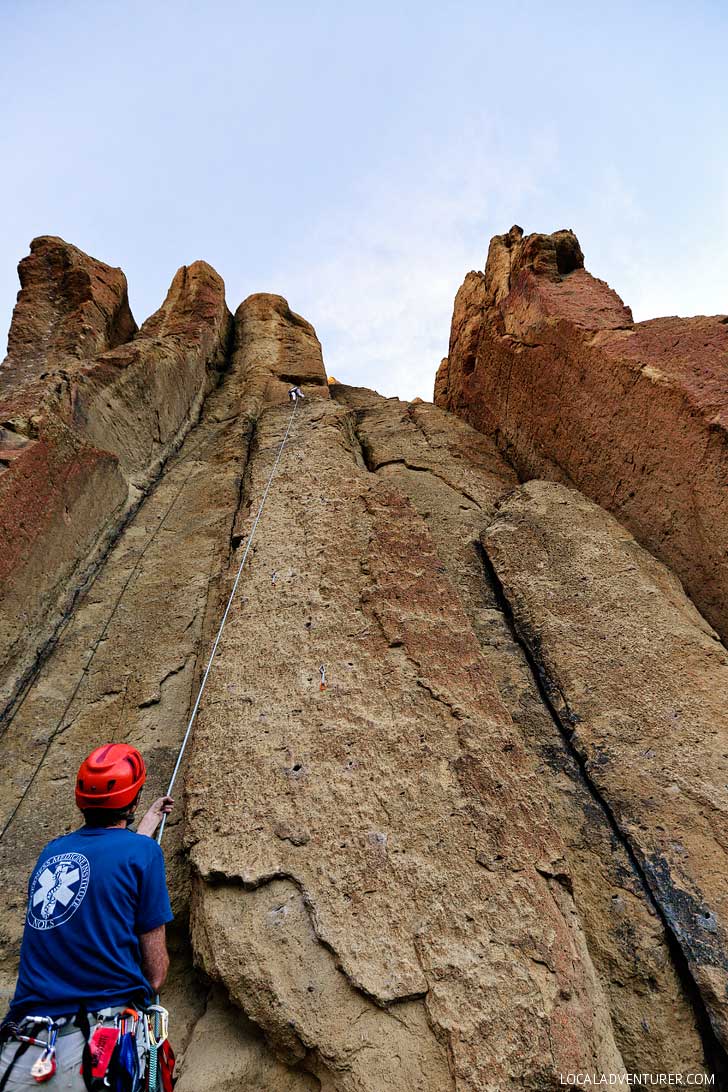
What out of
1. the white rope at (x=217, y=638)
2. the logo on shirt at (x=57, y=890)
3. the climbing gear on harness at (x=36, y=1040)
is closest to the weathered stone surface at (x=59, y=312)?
the white rope at (x=217, y=638)

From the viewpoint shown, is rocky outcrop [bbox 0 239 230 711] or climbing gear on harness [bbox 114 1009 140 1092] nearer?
climbing gear on harness [bbox 114 1009 140 1092]

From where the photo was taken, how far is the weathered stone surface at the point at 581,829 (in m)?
2.28

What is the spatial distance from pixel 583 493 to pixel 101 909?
4450 mm

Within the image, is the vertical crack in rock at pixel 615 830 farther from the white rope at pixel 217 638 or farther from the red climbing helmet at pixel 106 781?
the red climbing helmet at pixel 106 781

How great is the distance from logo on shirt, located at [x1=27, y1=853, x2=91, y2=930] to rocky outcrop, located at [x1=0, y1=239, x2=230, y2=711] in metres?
1.90

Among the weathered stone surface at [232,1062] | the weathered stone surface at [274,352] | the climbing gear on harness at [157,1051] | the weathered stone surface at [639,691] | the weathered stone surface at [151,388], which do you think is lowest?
the weathered stone surface at [232,1062]

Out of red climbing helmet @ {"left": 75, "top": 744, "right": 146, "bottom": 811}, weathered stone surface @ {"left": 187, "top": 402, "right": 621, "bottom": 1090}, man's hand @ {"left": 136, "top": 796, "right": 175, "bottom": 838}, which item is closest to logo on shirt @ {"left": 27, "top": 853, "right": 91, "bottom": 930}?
red climbing helmet @ {"left": 75, "top": 744, "right": 146, "bottom": 811}

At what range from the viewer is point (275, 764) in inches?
111

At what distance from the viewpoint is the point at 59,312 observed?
6.57 metres

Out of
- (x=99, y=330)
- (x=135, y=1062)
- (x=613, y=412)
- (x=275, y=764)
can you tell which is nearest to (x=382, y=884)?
(x=275, y=764)

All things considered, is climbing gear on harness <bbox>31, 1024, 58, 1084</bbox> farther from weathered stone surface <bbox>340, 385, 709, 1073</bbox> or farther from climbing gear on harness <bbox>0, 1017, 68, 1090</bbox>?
weathered stone surface <bbox>340, 385, 709, 1073</bbox>

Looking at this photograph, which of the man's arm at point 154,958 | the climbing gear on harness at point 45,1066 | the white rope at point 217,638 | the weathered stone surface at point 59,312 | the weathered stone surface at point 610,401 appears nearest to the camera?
the climbing gear on harness at point 45,1066

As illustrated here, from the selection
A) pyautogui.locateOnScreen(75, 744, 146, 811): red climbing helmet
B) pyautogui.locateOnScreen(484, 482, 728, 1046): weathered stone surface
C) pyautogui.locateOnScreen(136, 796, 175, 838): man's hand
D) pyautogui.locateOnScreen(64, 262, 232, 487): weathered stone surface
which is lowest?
pyautogui.locateOnScreen(136, 796, 175, 838): man's hand

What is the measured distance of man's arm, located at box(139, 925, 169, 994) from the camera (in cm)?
192
